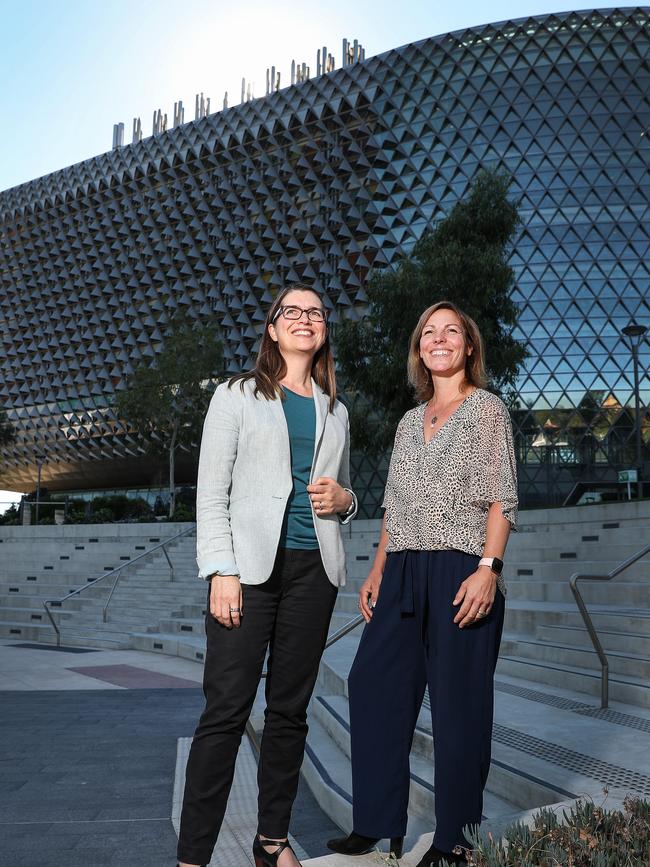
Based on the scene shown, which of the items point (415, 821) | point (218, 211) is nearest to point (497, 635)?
point (415, 821)

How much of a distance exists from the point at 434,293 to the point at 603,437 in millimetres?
21684

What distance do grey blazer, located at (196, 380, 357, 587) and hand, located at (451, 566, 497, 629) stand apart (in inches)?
18.8

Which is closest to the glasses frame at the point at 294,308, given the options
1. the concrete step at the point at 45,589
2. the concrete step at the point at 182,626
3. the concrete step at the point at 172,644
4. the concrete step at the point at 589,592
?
the concrete step at the point at 589,592

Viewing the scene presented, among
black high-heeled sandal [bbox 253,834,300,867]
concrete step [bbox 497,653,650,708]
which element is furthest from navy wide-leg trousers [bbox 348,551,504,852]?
concrete step [bbox 497,653,650,708]

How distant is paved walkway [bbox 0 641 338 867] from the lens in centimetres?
351

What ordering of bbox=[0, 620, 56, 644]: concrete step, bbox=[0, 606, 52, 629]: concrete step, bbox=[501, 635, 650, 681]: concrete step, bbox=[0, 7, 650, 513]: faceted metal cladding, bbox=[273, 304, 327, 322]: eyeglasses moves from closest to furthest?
bbox=[273, 304, 327, 322]: eyeglasses, bbox=[501, 635, 650, 681]: concrete step, bbox=[0, 620, 56, 644]: concrete step, bbox=[0, 606, 52, 629]: concrete step, bbox=[0, 7, 650, 513]: faceted metal cladding

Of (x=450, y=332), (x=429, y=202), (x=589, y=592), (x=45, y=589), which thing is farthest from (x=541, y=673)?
(x=429, y=202)

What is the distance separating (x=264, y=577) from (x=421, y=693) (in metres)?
0.76

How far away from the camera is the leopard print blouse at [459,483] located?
8.87 feet

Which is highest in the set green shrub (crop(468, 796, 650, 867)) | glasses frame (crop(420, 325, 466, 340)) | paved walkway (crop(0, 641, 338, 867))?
glasses frame (crop(420, 325, 466, 340))

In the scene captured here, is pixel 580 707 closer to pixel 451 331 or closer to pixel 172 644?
pixel 451 331

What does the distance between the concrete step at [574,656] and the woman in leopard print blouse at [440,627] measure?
3694 millimetres

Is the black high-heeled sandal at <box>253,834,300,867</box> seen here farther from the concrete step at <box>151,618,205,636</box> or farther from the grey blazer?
the concrete step at <box>151,618,205,636</box>

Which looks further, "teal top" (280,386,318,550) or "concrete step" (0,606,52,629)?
"concrete step" (0,606,52,629)
